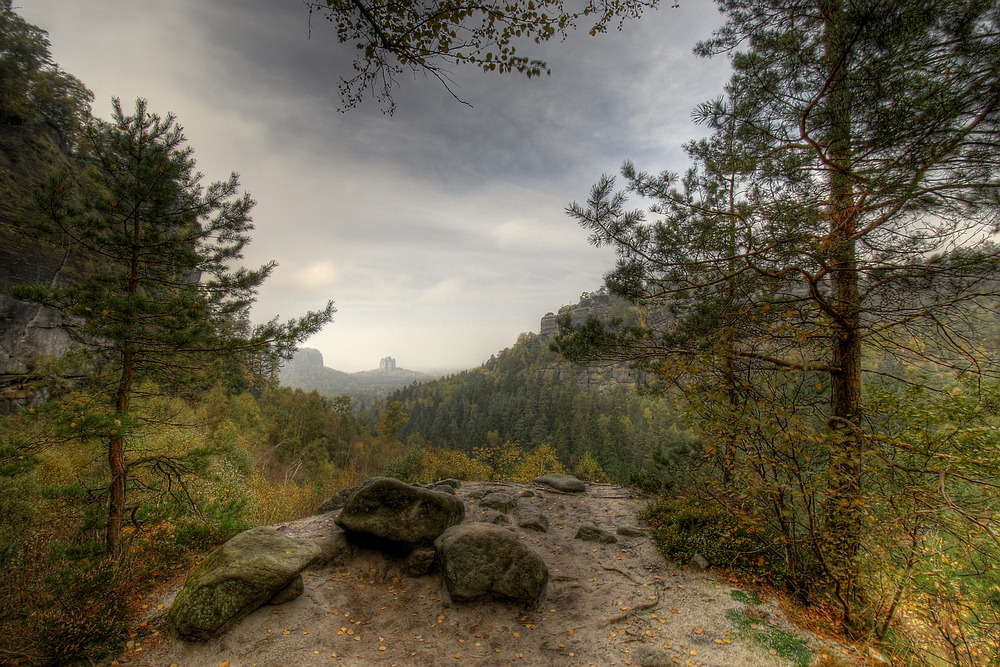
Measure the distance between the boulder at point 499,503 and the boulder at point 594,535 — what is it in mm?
1911

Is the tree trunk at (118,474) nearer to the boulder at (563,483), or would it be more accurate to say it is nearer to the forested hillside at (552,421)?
the boulder at (563,483)

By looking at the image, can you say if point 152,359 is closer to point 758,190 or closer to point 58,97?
point 758,190

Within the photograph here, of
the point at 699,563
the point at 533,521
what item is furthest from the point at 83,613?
the point at 699,563

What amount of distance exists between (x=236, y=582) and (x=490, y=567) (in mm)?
3601

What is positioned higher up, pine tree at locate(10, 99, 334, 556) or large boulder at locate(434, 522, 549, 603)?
pine tree at locate(10, 99, 334, 556)

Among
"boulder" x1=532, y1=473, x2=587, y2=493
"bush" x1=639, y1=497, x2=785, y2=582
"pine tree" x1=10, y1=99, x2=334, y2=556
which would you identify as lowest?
"boulder" x1=532, y1=473, x2=587, y2=493

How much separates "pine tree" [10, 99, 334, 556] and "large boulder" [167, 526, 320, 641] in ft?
5.68

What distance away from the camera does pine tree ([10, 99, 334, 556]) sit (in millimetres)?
4699

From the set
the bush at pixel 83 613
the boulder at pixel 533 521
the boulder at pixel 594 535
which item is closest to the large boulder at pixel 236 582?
the bush at pixel 83 613

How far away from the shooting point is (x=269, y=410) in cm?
3297

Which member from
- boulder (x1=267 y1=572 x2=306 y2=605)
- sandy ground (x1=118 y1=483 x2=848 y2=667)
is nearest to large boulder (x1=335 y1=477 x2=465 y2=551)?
sandy ground (x1=118 y1=483 x2=848 y2=667)

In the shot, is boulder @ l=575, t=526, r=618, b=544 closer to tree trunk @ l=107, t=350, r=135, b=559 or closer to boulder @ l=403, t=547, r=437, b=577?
boulder @ l=403, t=547, r=437, b=577

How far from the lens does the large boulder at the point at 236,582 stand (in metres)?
4.20

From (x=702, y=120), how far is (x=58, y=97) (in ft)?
80.5
